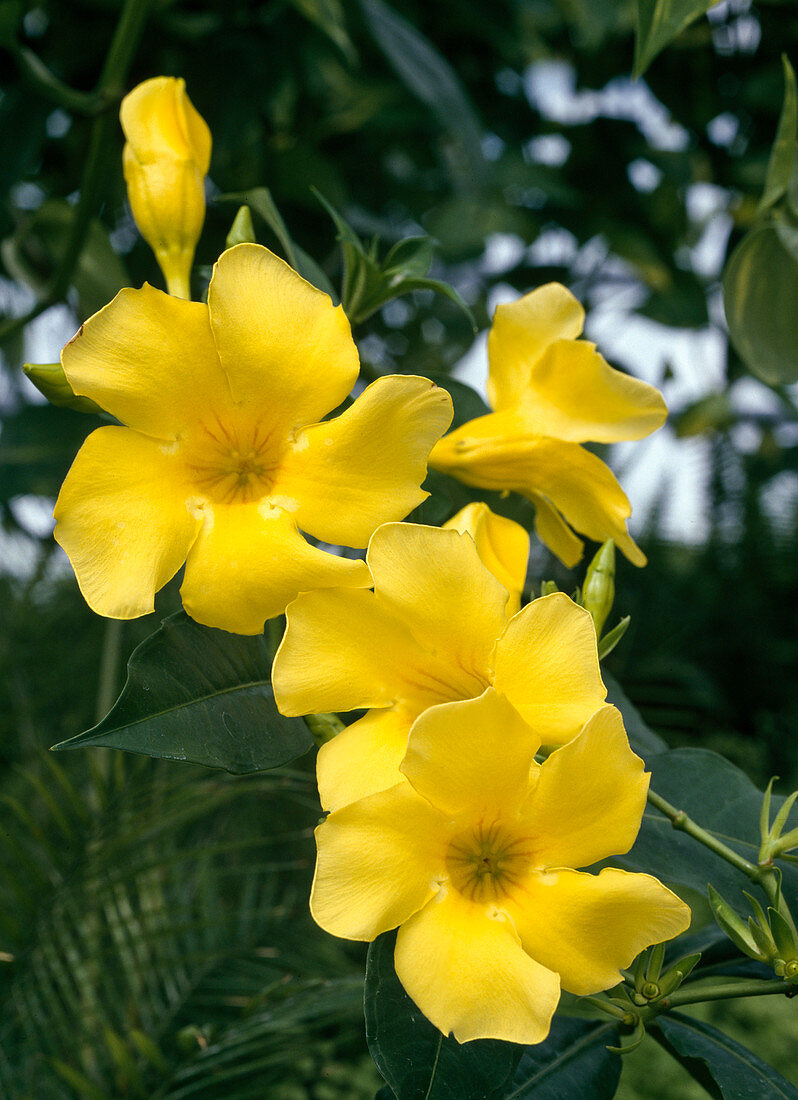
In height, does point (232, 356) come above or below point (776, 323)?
above

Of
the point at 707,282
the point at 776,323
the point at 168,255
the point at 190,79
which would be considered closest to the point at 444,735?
the point at 168,255

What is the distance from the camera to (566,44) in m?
1.45

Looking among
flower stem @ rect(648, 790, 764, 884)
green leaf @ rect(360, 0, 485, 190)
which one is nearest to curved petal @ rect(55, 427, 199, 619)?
flower stem @ rect(648, 790, 764, 884)

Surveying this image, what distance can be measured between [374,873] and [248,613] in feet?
0.38

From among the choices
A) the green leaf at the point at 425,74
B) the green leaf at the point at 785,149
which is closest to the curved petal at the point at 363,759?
the green leaf at the point at 785,149

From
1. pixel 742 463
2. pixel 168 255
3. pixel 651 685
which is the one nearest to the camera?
pixel 168 255

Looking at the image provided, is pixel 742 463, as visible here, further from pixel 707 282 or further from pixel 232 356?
pixel 232 356

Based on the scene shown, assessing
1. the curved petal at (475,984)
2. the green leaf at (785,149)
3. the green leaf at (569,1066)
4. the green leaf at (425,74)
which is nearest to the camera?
the curved petal at (475,984)

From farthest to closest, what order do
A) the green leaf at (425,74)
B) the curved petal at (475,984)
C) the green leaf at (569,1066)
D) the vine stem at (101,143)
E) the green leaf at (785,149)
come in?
the green leaf at (425,74), the vine stem at (101,143), the green leaf at (785,149), the green leaf at (569,1066), the curved petal at (475,984)

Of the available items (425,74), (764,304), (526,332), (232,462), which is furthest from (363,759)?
(425,74)

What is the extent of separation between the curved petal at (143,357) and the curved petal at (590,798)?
222mm

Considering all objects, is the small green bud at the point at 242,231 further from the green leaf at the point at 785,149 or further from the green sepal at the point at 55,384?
the green leaf at the point at 785,149

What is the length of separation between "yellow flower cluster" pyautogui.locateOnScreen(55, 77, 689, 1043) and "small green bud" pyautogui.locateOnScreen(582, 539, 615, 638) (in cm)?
5

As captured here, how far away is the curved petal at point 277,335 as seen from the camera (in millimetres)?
363
